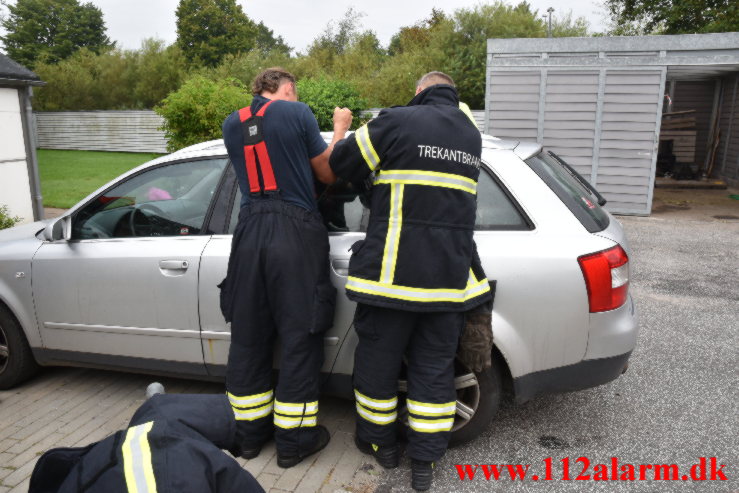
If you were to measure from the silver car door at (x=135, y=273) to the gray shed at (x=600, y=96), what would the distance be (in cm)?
821

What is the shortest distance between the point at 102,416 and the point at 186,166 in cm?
159

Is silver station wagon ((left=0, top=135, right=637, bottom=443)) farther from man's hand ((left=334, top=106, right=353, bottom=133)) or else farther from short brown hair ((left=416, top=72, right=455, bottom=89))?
short brown hair ((left=416, top=72, right=455, bottom=89))

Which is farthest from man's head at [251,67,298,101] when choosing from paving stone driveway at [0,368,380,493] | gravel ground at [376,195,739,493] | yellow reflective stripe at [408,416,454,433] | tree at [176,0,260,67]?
tree at [176,0,260,67]

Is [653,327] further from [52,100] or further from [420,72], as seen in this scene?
[52,100]

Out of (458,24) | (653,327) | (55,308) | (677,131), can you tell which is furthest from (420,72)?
(55,308)

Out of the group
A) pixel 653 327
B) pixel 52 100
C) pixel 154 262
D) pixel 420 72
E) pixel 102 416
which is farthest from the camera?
pixel 52 100

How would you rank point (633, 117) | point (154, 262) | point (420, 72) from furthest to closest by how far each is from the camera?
point (420, 72)
point (633, 117)
point (154, 262)

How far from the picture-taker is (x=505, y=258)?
2949mm

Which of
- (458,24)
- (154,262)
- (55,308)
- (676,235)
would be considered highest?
(458,24)

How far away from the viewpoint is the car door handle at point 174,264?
10.9 ft

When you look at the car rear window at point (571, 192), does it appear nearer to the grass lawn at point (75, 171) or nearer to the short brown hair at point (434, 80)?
the short brown hair at point (434, 80)

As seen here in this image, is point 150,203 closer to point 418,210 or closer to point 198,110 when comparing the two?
point 418,210

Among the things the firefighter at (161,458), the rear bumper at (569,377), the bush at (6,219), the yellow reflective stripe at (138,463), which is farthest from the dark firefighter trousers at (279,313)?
the bush at (6,219)

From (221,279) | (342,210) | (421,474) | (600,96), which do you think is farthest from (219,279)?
(600,96)
